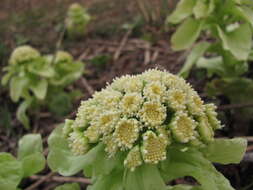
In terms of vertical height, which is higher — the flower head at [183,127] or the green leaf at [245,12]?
the green leaf at [245,12]

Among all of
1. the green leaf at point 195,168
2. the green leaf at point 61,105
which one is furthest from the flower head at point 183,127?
the green leaf at point 61,105

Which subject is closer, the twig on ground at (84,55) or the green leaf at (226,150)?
the green leaf at (226,150)

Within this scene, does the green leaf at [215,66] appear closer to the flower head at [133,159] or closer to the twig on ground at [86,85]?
the twig on ground at [86,85]

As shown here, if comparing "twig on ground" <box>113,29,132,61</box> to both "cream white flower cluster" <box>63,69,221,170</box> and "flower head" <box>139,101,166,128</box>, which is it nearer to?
"cream white flower cluster" <box>63,69,221,170</box>

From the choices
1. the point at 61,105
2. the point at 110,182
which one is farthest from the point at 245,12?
the point at 61,105

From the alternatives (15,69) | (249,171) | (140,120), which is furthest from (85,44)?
(140,120)

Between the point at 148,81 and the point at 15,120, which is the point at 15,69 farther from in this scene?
the point at 148,81

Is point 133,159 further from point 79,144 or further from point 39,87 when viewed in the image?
point 39,87
